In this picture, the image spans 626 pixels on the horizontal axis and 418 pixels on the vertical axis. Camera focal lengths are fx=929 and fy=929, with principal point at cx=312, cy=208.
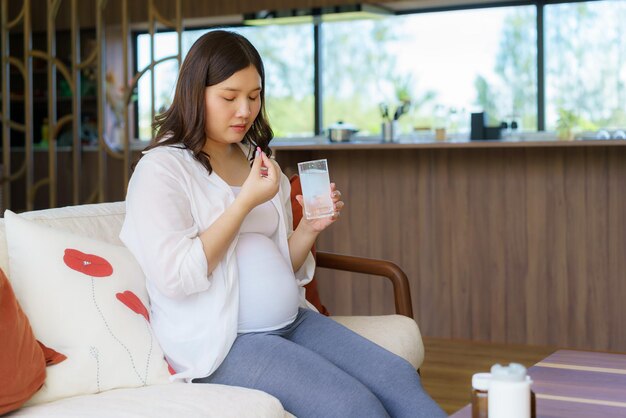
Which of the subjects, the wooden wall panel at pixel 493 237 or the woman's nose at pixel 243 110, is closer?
the woman's nose at pixel 243 110

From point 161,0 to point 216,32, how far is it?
4.13 meters

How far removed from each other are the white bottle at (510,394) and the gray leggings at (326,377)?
52 centimetres

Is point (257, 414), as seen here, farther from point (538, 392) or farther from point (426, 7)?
point (426, 7)

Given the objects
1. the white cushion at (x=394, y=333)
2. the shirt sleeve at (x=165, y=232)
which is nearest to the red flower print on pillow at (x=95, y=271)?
the shirt sleeve at (x=165, y=232)

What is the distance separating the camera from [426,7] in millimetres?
5453

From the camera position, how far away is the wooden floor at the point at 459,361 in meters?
3.67

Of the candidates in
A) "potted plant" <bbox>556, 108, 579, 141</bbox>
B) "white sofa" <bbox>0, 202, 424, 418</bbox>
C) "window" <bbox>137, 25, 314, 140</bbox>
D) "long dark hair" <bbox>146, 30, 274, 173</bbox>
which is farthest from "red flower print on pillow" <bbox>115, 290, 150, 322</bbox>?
"window" <bbox>137, 25, 314, 140</bbox>

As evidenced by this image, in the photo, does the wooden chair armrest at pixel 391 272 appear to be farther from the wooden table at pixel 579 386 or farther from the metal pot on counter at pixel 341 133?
the metal pot on counter at pixel 341 133

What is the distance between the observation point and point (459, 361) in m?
4.28

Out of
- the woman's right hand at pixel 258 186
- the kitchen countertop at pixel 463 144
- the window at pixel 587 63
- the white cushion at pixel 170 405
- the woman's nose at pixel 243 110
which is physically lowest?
the white cushion at pixel 170 405

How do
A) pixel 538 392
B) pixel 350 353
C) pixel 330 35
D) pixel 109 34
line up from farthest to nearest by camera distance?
pixel 109 34
pixel 330 35
pixel 350 353
pixel 538 392

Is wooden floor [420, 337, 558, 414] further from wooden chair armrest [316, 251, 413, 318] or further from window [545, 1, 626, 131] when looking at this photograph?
window [545, 1, 626, 131]

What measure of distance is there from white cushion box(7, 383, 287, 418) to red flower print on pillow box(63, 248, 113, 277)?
302mm

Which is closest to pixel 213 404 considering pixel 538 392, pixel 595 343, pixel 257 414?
pixel 257 414
